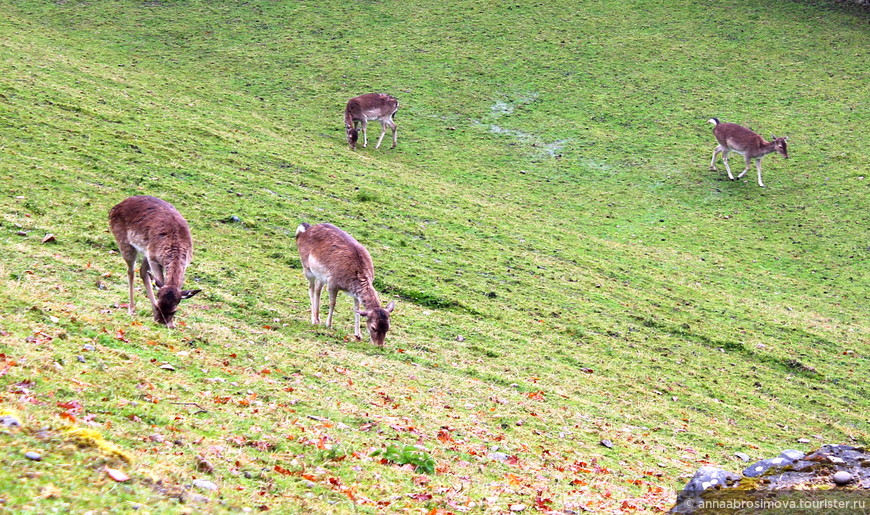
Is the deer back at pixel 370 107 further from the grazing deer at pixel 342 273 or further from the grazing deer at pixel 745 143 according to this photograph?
the grazing deer at pixel 342 273

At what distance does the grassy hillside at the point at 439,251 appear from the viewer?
274 inches

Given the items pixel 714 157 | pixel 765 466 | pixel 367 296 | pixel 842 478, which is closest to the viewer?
pixel 842 478

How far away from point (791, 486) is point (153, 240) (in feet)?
28.6

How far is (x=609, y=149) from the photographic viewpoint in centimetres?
3002

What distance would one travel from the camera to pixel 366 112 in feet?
92.5

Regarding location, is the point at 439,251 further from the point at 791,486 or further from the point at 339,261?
the point at 791,486

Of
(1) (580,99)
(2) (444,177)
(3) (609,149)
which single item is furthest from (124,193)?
(1) (580,99)

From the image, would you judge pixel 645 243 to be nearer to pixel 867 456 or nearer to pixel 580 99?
pixel 580 99

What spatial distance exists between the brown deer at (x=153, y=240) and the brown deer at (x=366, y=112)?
17024 mm

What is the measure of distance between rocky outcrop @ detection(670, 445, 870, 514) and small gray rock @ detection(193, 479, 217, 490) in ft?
12.0

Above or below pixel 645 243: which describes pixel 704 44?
above

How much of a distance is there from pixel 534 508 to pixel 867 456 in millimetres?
2960

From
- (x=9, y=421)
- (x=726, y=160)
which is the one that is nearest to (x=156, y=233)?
(x=9, y=421)

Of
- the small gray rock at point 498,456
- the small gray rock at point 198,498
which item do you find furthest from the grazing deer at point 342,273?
the small gray rock at point 198,498
